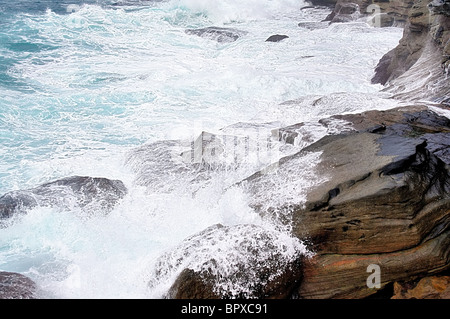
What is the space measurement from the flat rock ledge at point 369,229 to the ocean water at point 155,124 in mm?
240

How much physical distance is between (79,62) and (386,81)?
9940 millimetres

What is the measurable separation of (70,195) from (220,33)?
41.2 ft

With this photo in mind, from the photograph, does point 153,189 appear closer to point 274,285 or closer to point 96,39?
point 274,285

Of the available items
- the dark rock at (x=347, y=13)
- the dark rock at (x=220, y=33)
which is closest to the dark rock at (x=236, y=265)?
the dark rock at (x=220, y=33)

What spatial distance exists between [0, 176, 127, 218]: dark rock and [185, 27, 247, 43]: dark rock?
1153 centimetres

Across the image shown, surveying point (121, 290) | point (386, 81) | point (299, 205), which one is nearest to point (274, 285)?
point (299, 205)

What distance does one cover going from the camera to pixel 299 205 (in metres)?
4.88

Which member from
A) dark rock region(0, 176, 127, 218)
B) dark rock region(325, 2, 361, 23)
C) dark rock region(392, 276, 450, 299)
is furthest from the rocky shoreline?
dark rock region(325, 2, 361, 23)

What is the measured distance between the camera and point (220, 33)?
1758cm

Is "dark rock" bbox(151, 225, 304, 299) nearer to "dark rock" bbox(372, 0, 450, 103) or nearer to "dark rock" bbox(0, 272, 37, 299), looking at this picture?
"dark rock" bbox(0, 272, 37, 299)

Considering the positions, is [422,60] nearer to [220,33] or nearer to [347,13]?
[220,33]

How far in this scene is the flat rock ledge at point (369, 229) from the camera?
4449 mm

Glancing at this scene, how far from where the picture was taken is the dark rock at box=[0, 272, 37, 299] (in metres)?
4.30
